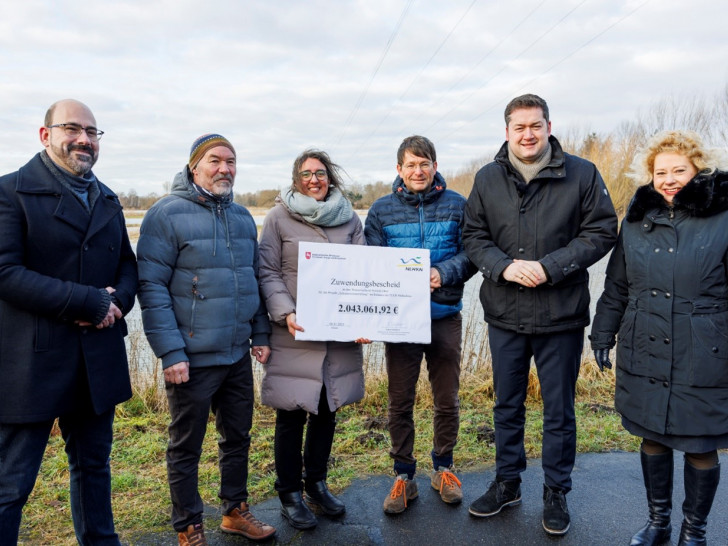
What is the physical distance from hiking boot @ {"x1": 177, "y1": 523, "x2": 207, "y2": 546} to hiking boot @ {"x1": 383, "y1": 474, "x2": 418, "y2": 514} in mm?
1104

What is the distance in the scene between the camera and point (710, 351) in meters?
2.97

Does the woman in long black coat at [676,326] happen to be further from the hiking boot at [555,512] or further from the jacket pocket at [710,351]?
the hiking boot at [555,512]

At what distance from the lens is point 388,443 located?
15.4ft

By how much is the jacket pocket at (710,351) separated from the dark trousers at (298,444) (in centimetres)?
206

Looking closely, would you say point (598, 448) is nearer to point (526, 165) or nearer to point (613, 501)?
point (613, 501)

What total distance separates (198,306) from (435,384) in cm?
171

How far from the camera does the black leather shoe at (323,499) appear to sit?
3.59 m

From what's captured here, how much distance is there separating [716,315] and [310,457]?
A: 2.46 metres

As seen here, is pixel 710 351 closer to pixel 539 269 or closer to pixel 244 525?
pixel 539 269

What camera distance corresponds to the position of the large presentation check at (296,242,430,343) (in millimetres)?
3588

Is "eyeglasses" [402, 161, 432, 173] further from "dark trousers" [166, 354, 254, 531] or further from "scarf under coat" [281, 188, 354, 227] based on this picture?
"dark trousers" [166, 354, 254, 531]

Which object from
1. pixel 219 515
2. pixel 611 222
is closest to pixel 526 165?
pixel 611 222

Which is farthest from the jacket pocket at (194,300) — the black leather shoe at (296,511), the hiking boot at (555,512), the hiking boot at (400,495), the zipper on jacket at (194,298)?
the hiking boot at (555,512)

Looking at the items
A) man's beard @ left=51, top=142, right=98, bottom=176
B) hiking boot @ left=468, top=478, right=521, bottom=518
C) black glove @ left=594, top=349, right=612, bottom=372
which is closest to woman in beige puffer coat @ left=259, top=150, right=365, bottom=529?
hiking boot @ left=468, top=478, right=521, bottom=518
